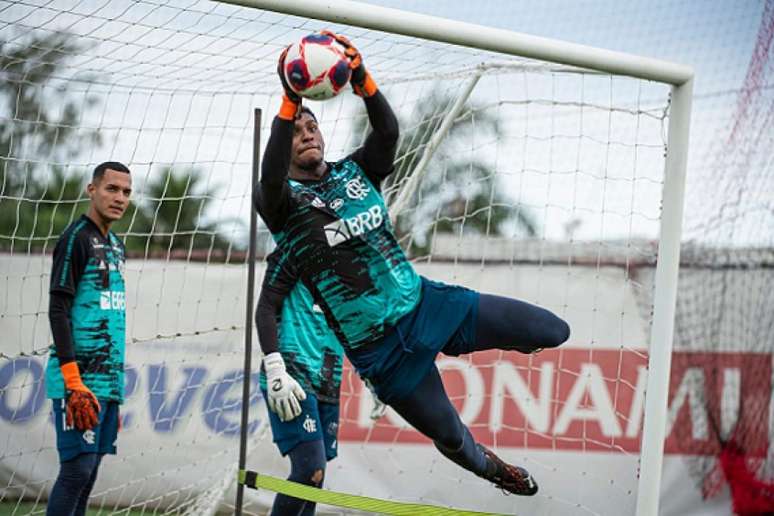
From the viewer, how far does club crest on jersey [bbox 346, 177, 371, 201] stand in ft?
13.3

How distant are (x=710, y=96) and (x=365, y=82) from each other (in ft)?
14.0

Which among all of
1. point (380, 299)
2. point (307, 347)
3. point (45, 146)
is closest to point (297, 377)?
point (307, 347)

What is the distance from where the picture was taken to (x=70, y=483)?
4656 mm

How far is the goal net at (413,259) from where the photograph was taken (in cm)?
560

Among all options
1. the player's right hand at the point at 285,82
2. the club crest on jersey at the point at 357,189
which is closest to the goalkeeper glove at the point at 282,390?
the club crest on jersey at the point at 357,189

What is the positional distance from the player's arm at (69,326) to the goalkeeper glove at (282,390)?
31.9 inches

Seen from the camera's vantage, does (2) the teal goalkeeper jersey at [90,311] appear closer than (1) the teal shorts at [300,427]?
Yes

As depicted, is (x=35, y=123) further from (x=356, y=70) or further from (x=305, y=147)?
(x=356, y=70)

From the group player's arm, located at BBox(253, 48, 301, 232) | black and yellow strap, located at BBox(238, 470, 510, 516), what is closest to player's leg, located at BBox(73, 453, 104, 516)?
black and yellow strap, located at BBox(238, 470, 510, 516)

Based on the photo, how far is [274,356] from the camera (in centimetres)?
464

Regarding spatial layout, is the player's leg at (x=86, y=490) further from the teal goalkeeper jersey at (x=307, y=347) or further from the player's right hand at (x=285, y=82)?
the player's right hand at (x=285, y=82)

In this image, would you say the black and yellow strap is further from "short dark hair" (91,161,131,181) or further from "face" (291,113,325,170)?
"short dark hair" (91,161,131,181)

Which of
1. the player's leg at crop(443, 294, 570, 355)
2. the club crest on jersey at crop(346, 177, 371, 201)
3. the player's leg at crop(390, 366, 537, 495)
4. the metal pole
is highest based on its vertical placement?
the metal pole

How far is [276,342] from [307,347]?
0.33m
